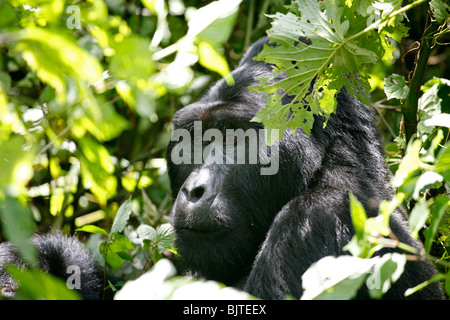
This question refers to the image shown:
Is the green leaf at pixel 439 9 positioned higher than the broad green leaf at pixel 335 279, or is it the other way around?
the green leaf at pixel 439 9

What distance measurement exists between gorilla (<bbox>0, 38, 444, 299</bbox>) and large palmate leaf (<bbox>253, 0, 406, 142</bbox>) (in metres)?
0.35

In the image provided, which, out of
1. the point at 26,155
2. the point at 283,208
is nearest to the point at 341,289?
the point at 26,155

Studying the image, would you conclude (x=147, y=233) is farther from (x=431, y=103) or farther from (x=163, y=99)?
(x=163, y=99)

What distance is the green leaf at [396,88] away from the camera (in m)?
3.53

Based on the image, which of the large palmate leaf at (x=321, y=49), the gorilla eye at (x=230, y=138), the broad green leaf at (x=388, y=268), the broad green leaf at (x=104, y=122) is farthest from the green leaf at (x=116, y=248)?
the broad green leaf at (x=388, y=268)

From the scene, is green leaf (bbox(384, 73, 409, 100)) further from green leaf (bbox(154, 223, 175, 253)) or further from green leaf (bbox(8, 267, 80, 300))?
green leaf (bbox(8, 267, 80, 300))

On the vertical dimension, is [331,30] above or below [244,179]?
above

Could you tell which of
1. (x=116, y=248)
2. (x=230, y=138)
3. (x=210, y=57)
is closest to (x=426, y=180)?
(x=210, y=57)

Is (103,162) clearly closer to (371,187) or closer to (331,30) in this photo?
(331,30)

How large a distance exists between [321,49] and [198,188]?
1.11 m

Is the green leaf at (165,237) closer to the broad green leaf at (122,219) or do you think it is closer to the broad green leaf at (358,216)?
the broad green leaf at (122,219)

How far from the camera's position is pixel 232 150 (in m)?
3.56

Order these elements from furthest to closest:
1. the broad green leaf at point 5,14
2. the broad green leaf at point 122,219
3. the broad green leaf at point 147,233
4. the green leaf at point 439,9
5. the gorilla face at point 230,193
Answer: the broad green leaf at point 147,233 → the broad green leaf at point 122,219 → the gorilla face at point 230,193 → the green leaf at point 439,9 → the broad green leaf at point 5,14

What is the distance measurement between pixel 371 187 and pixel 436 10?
1.10 meters
